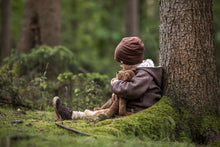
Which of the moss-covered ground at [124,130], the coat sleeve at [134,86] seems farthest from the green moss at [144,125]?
the coat sleeve at [134,86]

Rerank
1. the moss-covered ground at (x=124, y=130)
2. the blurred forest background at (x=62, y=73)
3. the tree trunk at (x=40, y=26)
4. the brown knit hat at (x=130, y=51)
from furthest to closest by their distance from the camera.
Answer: the tree trunk at (x=40, y=26) → the blurred forest background at (x=62, y=73) → the brown knit hat at (x=130, y=51) → the moss-covered ground at (x=124, y=130)

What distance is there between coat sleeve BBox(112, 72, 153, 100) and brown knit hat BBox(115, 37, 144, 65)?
1.24 feet

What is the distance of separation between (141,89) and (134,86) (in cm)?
13

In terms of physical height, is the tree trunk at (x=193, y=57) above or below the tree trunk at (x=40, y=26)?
below

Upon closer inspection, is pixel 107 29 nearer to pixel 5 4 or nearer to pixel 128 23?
pixel 128 23

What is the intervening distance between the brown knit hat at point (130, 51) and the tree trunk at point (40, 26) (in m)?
4.70

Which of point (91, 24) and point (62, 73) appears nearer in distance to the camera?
point (62, 73)

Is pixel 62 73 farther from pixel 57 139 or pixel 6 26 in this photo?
pixel 6 26

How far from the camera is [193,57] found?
3.50 meters

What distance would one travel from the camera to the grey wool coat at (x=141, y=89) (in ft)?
11.6

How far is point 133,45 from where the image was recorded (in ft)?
12.6

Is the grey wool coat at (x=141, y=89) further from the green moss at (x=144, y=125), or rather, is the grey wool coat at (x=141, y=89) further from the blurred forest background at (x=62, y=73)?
the blurred forest background at (x=62, y=73)

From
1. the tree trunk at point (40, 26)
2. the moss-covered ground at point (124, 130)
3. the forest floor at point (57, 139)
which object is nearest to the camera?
the forest floor at point (57, 139)

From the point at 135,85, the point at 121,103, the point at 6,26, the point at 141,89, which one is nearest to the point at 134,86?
the point at 135,85
